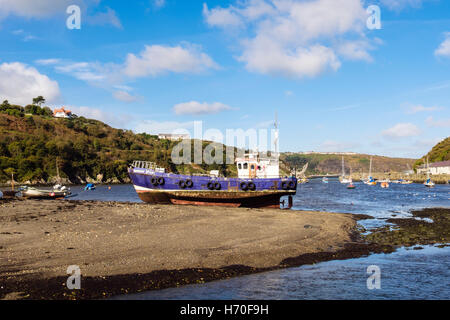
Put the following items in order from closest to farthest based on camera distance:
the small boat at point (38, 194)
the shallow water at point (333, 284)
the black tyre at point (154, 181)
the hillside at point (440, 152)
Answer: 1. the shallow water at point (333, 284)
2. the black tyre at point (154, 181)
3. the small boat at point (38, 194)
4. the hillside at point (440, 152)

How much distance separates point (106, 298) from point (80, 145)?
156 meters

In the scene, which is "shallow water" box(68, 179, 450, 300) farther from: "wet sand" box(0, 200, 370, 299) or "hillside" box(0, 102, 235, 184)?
"hillside" box(0, 102, 235, 184)

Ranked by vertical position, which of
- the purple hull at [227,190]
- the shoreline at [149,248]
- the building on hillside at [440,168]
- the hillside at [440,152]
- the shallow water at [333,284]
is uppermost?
the hillside at [440,152]

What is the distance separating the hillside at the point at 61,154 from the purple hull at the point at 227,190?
67.1m

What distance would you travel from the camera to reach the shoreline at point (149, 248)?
11.9 m

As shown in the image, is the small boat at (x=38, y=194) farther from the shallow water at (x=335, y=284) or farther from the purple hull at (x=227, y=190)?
the shallow water at (x=335, y=284)

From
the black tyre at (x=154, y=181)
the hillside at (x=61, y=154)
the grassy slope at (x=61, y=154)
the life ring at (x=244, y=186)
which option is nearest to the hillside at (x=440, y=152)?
the hillside at (x=61, y=154)

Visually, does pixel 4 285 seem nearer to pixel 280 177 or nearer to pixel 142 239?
pixel 142 239

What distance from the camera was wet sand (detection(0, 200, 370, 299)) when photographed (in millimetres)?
11898

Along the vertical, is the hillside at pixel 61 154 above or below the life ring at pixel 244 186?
above

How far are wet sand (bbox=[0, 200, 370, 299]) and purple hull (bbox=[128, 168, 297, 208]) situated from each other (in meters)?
10.7

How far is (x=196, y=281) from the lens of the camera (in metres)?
12.7

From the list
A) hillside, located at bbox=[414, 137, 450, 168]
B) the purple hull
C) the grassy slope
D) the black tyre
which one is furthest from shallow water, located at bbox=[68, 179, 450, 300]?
hillside, located at bbox=[414, 137, 450, 168]
